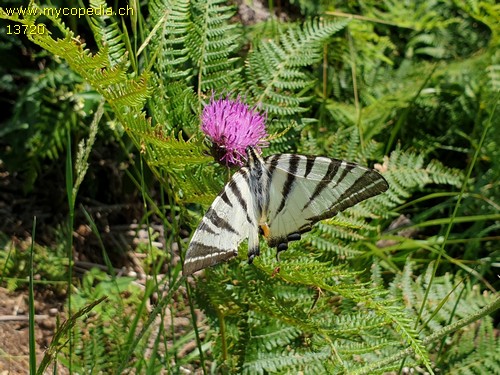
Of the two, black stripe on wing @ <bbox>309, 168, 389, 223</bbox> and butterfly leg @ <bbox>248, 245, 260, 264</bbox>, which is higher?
black stripe on wing @ <bbox>309, 168, 389, 223</bbox>

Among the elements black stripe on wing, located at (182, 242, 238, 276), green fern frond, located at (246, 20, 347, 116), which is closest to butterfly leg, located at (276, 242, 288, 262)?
black stripe on wing, located at (182, 242, 238, 276)

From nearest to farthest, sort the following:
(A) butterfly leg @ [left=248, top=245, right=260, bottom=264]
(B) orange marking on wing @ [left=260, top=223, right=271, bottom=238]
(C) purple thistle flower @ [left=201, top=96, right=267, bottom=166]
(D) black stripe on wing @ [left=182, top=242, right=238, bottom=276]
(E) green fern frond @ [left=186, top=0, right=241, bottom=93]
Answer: (D) black stripe on wing @ [left=182, top=242, right=238, bottom=276]
(A) butterfly leg @ [left=248, top=245, right=260, bottom=264]
(B) orange marking on wing @ [left=260, top=223, right=271, bottom=238]
(C) purple thistle flower @ [left=201, top=96, right=267, bottom=166]
(E) green fern frond @ [left=186, top=0, right=241, bottom=93]

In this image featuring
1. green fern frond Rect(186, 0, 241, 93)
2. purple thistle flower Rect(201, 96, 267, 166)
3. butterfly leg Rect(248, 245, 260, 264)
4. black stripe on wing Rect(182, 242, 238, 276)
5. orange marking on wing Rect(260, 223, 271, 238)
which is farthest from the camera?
green fern frond Rect(186, 0, 241, 93)

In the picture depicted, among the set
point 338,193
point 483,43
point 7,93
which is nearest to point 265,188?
point 338,193

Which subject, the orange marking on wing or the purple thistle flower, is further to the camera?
the purple thistle flower

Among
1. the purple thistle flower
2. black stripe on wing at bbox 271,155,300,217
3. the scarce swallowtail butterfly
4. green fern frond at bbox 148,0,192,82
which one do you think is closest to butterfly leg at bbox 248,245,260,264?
the scarce swallowtail butterfly

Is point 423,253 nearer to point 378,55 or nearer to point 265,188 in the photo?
point 378,55

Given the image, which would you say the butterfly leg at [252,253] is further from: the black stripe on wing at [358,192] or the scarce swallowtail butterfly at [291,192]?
the black stripe on wing at [358,192]

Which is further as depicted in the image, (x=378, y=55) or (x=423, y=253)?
(x=378, y=55)

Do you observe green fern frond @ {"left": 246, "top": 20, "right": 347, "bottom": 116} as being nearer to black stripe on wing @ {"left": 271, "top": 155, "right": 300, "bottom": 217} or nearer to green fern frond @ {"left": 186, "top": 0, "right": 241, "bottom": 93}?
green fern frond @ {"left": 186, "top": 0, "right": 241, "bottom": 93}
